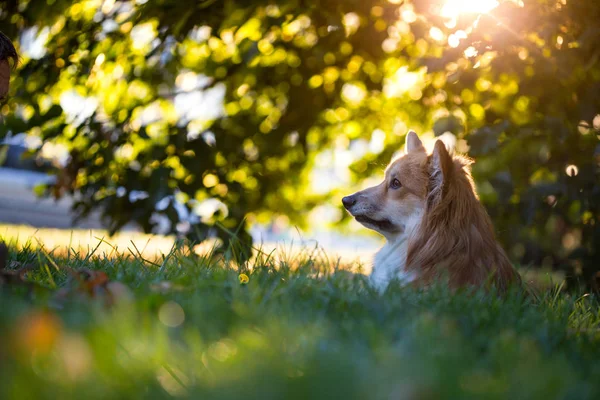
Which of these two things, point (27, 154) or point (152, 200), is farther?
point (27, 154)

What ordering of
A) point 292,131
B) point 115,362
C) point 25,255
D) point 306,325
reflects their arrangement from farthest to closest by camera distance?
point 292,131
point 25,255
point 306,325
point 115,362

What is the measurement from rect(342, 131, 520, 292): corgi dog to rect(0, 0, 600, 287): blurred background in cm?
36

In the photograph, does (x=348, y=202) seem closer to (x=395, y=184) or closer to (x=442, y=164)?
(x=395, y=184)

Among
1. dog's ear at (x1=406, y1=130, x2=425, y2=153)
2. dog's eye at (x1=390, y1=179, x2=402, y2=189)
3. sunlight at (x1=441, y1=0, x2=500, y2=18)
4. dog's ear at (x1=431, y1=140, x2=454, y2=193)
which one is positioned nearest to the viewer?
dog's ear at (x1=431, y1=140, x2=454, y2=193)

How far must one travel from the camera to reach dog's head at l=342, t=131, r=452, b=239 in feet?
12.4

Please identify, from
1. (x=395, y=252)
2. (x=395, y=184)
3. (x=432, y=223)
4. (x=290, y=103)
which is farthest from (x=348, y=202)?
(x=290, y=103)

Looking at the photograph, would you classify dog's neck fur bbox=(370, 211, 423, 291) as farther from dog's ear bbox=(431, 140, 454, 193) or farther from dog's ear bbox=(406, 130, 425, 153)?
dog's ear bbox=(406, 130, 425, 153)

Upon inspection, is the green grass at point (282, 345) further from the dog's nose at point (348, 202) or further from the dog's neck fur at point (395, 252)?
the dog's nose at point (348, 202)

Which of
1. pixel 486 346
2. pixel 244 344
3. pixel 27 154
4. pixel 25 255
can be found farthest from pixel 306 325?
pixel 27 154

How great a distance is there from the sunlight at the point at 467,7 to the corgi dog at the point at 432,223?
Answer: 0.83m

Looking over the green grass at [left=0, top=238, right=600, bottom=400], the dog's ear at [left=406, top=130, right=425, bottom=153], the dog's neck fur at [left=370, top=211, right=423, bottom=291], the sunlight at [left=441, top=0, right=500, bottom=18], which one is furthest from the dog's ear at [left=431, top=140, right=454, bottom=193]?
the green grass at [left=0, top=238, right=600, bottom=400]

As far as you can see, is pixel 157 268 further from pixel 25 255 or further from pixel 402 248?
pixel 402 248

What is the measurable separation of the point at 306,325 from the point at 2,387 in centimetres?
77

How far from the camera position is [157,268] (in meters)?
2.92
